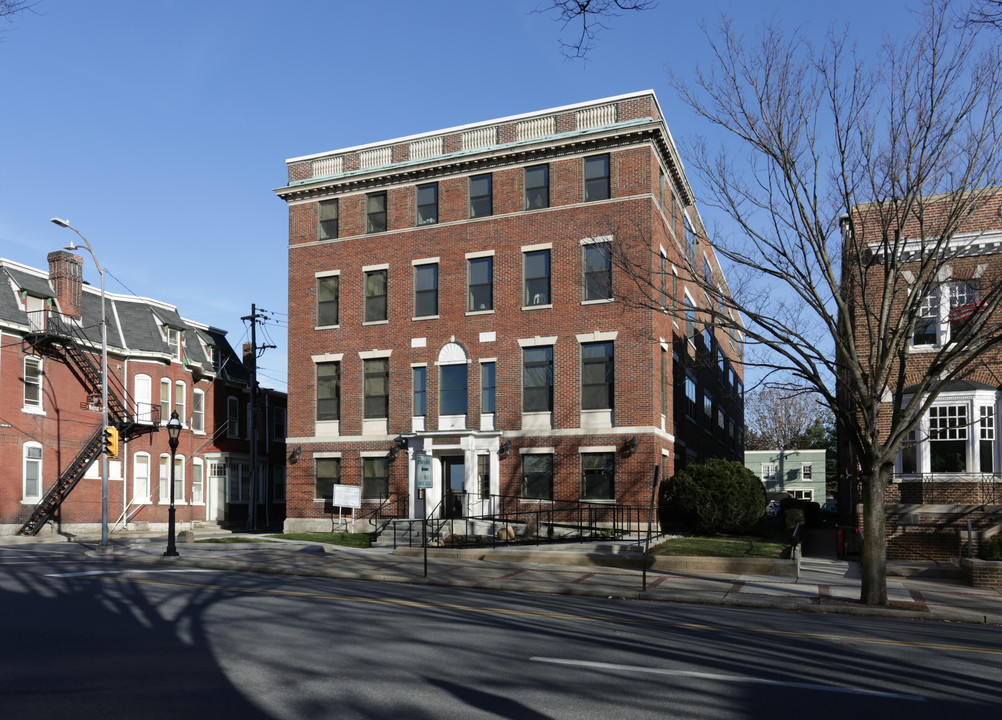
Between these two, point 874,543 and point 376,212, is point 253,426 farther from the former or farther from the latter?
point 874,543

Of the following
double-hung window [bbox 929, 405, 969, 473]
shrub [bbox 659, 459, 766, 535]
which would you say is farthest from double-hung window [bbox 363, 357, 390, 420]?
double-hung window [bbox 929, 405, 969, 473]

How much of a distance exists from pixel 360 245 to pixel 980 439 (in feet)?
75.4

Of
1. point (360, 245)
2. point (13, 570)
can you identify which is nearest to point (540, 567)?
point (13, 570)

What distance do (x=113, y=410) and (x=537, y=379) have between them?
20.4m

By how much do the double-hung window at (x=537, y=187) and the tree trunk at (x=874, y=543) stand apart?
1805cm

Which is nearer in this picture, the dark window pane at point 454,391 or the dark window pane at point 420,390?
the dark window pane at point 454,391

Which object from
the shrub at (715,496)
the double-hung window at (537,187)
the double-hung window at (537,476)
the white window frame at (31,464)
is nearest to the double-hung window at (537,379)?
the double-hung window at (537,476)

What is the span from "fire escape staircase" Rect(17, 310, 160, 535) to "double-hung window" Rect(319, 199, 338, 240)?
1189 centimetres

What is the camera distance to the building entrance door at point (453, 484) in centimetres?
3203

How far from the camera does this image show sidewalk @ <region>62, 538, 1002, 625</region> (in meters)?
16.3

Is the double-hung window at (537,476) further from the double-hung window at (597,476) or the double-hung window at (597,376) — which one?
the double-hung window at (597,376)

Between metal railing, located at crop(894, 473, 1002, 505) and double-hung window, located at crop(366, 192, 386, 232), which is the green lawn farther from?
double-hung window, located at crop(366, 192, 386, 232)

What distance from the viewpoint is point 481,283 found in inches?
1286

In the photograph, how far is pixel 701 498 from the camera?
28.4 m
